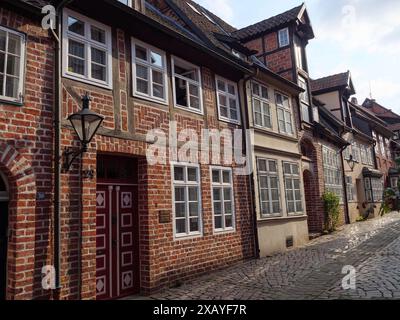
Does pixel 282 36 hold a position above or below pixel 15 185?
above

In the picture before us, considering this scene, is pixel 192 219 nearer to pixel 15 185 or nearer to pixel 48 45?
pixel 15 185

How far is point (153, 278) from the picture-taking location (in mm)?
6859

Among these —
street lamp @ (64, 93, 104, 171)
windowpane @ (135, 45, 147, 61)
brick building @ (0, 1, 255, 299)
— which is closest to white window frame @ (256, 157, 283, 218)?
brick building @ (0, 1, 255, 299)

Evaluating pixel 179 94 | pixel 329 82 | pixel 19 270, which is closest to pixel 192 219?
pixel 179 94

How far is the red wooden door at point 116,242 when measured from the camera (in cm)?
642

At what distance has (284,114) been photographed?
42.6 feet

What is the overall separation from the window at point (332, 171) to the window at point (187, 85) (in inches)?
374

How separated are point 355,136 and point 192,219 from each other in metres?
17.8

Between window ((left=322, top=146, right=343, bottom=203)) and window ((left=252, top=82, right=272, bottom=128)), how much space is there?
19.2 ft

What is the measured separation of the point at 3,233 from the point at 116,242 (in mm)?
2106

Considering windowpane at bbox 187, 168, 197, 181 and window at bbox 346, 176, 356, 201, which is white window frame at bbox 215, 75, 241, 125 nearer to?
windowpane at bbox 187, 168, 197, 181

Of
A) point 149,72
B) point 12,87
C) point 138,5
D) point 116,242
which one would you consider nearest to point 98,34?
point 149,72

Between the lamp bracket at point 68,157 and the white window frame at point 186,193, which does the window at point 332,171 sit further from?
the lamp bracket at point 68,157

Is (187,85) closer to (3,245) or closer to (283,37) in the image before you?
(3,245)
